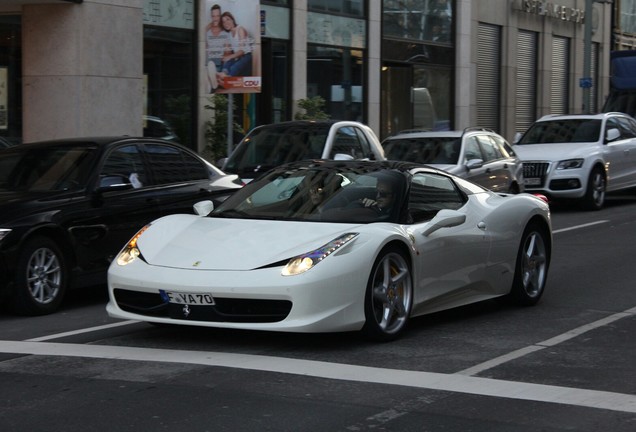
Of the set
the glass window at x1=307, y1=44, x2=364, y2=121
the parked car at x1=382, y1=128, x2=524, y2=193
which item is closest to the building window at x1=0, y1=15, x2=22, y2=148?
the parked car at x1=382, y1=128, x2=524, y2=193

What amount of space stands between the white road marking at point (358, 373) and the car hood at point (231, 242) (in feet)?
2.06

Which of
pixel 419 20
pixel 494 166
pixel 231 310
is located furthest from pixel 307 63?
pixel 231 310

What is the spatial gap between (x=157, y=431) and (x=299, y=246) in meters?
2.32

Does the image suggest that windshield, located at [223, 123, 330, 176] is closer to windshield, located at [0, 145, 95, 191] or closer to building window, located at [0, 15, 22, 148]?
windshield, located at [0, 145, 95, 191]

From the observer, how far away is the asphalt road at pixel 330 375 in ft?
20.2

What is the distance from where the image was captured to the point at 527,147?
21.7m

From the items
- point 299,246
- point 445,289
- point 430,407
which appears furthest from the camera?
point 445,289

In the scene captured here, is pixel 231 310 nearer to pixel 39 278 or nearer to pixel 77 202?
pixel 39 278

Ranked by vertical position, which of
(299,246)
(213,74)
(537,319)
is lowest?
(537,319)

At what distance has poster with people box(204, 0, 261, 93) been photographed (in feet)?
55.0

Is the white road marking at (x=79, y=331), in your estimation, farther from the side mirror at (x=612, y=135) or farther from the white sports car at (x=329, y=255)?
the side mirror at (x=612, y=135)

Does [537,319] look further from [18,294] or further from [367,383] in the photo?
[18,294]

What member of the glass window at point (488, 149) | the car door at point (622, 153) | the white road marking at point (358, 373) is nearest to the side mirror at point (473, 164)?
the glass window at point (488, 149)

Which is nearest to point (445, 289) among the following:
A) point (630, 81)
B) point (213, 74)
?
point (213, 74)
